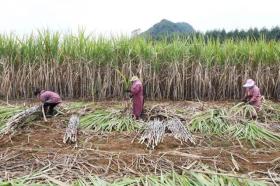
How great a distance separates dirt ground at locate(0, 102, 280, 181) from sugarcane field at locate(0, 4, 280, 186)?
0.01 meters

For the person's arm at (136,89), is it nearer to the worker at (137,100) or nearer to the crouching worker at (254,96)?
the worker at (137,100)

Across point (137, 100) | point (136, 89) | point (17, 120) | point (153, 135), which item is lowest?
point (153, 135)

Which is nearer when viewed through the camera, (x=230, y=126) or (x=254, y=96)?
(x=230, y=126)

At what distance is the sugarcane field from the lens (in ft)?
17.8

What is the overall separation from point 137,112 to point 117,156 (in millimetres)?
2172

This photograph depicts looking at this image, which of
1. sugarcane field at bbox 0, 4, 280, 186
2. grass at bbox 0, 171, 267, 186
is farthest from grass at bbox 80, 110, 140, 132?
grass at bbox 0, 171, 267, 186

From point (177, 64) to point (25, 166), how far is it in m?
5.62

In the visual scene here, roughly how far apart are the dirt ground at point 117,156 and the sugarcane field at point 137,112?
0.01 meters

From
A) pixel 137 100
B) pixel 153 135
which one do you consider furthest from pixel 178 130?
pixel 137 100

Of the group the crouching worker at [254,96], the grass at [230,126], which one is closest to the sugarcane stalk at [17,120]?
the grass at [230,126]

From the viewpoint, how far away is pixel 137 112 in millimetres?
8062

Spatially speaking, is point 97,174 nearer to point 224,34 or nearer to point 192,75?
point 192,75

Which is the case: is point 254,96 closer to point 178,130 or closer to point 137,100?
point 137,100

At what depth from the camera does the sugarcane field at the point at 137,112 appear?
17.8 ft
